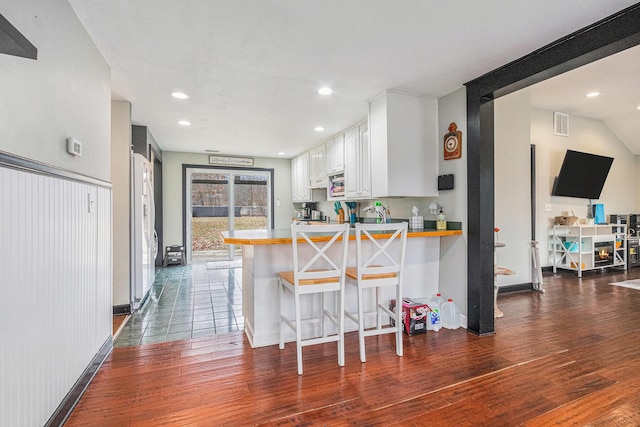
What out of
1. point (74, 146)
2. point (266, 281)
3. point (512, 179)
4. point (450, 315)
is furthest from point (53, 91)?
point (512, 179)

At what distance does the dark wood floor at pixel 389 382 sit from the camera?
1735mm

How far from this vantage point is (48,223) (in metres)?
1.56

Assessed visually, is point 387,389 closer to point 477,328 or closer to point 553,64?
point 477,328

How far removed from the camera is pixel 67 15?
182cm

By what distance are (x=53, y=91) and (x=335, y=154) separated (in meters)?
3.74

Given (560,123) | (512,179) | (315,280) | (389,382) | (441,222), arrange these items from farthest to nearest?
(560,123) → (512,179) → (441,222) → (315,280) → (389,382)

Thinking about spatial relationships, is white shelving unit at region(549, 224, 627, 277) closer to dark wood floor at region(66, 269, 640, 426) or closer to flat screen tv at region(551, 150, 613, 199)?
flat screen tv at region(551, 150, 613, 199)

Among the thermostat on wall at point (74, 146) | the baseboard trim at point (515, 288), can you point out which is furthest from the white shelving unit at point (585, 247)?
the thermostat on wall at point (74, 146)

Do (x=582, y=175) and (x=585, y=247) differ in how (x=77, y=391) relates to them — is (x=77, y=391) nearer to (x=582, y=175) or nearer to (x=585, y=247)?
(x=585, y=247)

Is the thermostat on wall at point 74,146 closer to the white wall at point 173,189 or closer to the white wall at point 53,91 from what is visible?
the white wall at point 53,91

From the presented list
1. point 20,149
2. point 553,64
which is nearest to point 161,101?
point 20,149

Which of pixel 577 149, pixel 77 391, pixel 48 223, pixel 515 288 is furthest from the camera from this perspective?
pixel 577 149

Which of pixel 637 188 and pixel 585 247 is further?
pixel 637 188

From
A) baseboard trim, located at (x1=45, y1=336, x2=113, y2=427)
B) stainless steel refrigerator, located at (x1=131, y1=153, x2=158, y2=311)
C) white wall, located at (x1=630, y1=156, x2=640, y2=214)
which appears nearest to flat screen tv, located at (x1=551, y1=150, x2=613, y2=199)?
white wall, located at (x1=630, y1=156, x2=640, y2=214)
